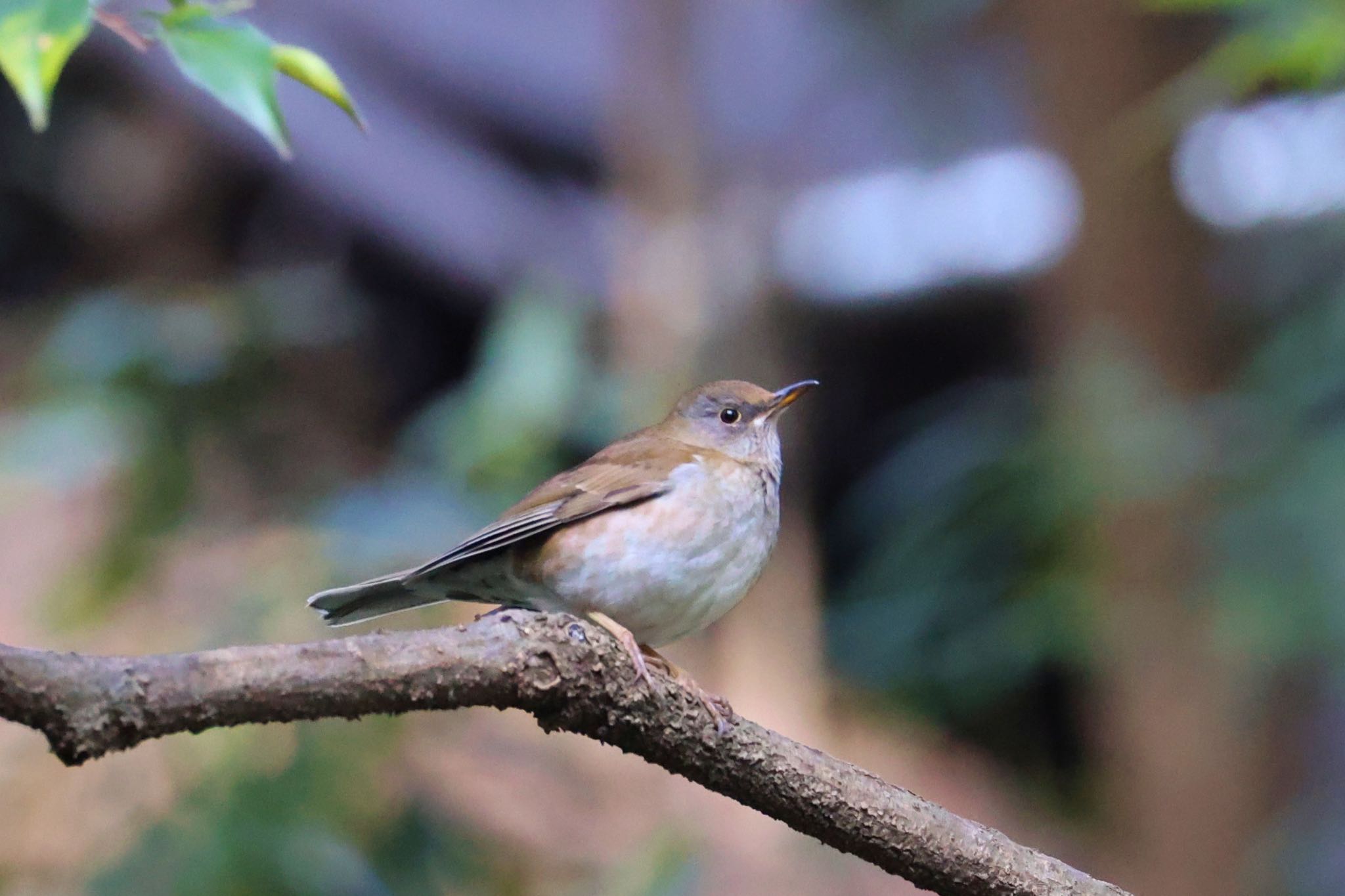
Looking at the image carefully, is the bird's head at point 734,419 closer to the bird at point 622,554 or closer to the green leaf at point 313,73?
the bird at point 622,554

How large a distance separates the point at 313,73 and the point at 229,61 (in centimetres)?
15

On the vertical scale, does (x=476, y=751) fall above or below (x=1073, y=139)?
below

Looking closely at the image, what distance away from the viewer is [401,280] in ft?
28.8

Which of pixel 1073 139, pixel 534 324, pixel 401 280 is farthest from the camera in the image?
pixel 401 280

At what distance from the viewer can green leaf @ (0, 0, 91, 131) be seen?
4.79 ft

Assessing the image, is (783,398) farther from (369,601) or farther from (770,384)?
(770,384)

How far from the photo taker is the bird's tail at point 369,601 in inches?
106

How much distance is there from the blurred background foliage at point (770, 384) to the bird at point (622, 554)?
1121 millimetres

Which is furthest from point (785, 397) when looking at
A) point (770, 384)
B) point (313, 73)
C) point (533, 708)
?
point (770, 384)

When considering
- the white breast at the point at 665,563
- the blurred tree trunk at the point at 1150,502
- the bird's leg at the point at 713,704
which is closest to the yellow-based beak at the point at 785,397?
the white breast at the point at 665,563

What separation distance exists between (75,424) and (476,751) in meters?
2.87

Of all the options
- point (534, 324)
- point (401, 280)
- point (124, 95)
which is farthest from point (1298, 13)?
point (124, 95)

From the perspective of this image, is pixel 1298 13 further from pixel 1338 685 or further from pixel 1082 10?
pixel 1338 685

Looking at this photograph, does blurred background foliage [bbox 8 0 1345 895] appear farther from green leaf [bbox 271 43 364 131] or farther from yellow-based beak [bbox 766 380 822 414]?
green leaf [bbox 271 43 364 131]
